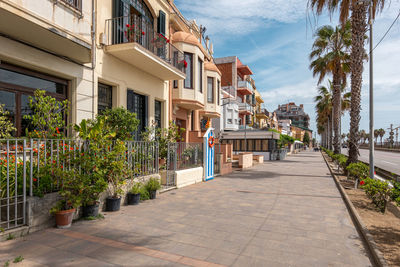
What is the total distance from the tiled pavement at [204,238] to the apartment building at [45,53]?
3705mm

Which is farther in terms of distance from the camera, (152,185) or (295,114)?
(295,114)

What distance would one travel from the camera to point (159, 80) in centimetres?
1236

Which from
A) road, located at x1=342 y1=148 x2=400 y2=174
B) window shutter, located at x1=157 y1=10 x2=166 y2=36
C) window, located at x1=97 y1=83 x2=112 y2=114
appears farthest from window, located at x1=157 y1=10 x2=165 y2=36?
road, located at x1=342 y1=148 x2=400 y2=174

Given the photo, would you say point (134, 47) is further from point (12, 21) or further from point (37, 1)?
point (12, 21)

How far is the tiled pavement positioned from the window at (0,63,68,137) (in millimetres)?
3315

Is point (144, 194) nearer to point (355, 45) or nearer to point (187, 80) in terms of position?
point (187, 80)

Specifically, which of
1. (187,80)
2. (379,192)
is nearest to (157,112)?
(187,80)

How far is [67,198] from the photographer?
5.31 metres

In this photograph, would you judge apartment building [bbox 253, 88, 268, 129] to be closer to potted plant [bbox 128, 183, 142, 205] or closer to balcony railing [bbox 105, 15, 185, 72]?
balcony railing [bbox 105, 15, 185, 72]

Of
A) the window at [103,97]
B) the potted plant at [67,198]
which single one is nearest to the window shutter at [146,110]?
the window at [103,97]

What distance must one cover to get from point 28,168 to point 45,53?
11.3 ft

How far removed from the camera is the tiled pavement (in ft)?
12.6

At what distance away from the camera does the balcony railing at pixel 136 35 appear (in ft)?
30.0

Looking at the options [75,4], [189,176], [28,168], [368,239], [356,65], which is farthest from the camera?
[356,65]
